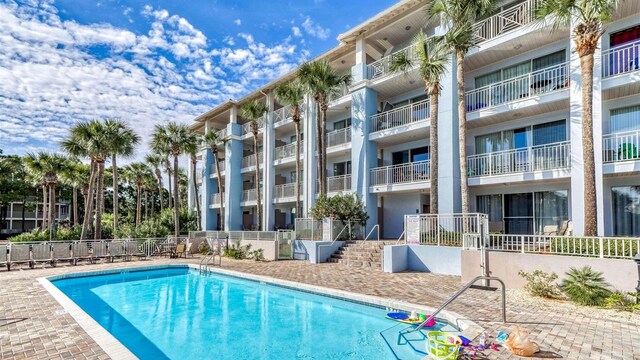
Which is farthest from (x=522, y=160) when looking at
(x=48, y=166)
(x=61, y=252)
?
(x=48, y=166)

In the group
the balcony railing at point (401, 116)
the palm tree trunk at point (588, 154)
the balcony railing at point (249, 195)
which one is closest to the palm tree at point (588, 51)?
the palm tree trunk at point (588, 154)

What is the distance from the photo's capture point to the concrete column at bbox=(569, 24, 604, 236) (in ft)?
40.5

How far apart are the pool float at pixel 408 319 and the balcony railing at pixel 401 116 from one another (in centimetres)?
1168

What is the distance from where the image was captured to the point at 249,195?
28.6m

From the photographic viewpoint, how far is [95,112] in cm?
2312

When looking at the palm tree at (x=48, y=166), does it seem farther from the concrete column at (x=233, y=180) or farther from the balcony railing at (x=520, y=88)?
the balcony railing at (x=520, y=88)

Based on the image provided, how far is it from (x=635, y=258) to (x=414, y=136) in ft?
39.3

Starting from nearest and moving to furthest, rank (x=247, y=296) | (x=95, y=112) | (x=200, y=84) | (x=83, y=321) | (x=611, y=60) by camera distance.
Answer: (x=83, y=321), (x=247, y=296), (x=611, y=60), (x=200, y=84), (x=95, y=112)

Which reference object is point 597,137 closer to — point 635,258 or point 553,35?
point 553,35

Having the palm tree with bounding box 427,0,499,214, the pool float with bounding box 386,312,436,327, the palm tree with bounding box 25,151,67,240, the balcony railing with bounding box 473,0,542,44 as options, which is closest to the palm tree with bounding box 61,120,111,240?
the palm tree with bounding box 25,151,67,240

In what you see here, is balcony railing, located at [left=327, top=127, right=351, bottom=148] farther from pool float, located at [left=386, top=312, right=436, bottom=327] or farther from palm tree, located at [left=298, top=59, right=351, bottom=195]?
pool float, located at [left=386, top=312, right=436, bottom=327]

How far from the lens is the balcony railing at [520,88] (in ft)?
46.8

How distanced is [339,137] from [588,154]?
44.9ft

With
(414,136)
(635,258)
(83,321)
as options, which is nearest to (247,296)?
(83,321)
